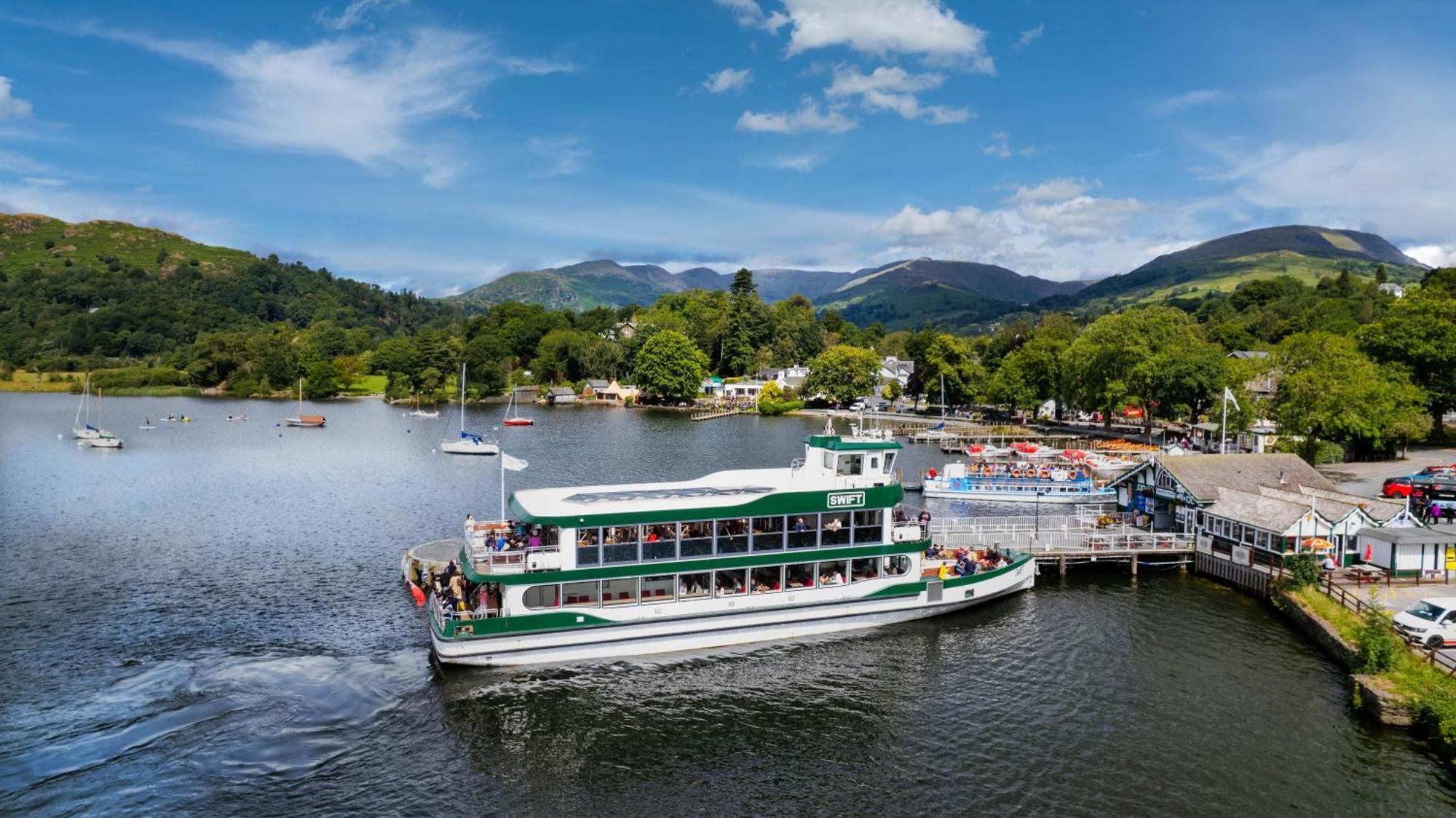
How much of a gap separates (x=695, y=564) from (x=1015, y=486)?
119ft

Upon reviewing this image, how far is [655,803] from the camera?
69.9ft

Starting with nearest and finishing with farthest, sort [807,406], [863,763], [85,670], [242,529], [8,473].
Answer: [863,763] → [85,670] → [242,529] → [8,473] → [807,406]

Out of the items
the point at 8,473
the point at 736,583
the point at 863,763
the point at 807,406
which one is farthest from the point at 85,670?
the point at 807,406

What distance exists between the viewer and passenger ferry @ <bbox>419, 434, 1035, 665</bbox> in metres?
29.1

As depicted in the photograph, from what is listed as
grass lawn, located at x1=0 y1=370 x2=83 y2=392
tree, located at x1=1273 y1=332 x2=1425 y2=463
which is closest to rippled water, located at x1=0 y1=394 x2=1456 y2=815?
tree, located at x1=1273 y1=332 x2=1425 y2=463

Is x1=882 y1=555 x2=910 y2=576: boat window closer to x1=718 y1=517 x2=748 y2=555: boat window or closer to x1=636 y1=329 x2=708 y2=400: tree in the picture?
x1=718 y1=517 x2=748 y2=555: boat window

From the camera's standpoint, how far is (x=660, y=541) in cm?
3030

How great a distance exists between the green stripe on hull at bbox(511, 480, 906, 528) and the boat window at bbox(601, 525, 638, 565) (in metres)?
0.61

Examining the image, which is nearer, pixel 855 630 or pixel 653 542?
pixel 653 542

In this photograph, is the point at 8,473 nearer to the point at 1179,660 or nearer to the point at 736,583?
the point at 736,583

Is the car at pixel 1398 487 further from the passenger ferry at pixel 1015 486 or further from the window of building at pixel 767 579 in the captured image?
the window of building at pixel 767 579

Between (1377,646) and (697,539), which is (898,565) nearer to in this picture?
(697,539)

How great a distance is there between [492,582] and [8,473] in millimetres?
62632

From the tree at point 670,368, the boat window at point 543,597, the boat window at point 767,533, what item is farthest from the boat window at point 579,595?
the tree at point 670,368
